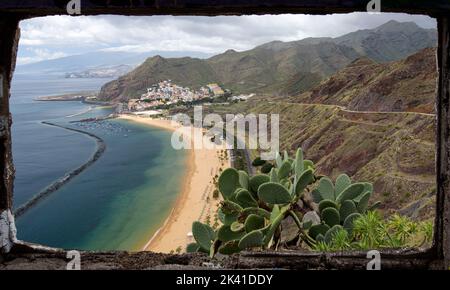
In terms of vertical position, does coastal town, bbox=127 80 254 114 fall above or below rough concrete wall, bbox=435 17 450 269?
below

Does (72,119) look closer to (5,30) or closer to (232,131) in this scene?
(232,131)

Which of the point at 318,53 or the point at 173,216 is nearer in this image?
the point at 173,216

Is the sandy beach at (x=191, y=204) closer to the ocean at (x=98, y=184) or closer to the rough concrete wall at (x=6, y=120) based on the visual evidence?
the ocean at (x=98, y=184)

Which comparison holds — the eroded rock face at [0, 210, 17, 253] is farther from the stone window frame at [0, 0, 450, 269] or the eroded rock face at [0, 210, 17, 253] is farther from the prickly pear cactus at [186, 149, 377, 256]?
the prickly pear cactus at [186, 149, 377, 256]

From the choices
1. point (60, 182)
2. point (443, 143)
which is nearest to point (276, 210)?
point (443, 143)

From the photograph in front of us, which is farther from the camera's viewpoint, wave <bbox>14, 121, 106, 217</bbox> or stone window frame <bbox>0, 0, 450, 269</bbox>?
wave <bbox>14, 121, 106, 217</bbox>

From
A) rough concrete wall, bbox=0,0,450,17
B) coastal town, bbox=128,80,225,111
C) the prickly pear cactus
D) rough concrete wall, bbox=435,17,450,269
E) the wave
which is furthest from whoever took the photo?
coastal town, bbox=128,80,225,111

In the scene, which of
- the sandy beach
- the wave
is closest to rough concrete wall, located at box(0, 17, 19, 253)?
the sandy beach
